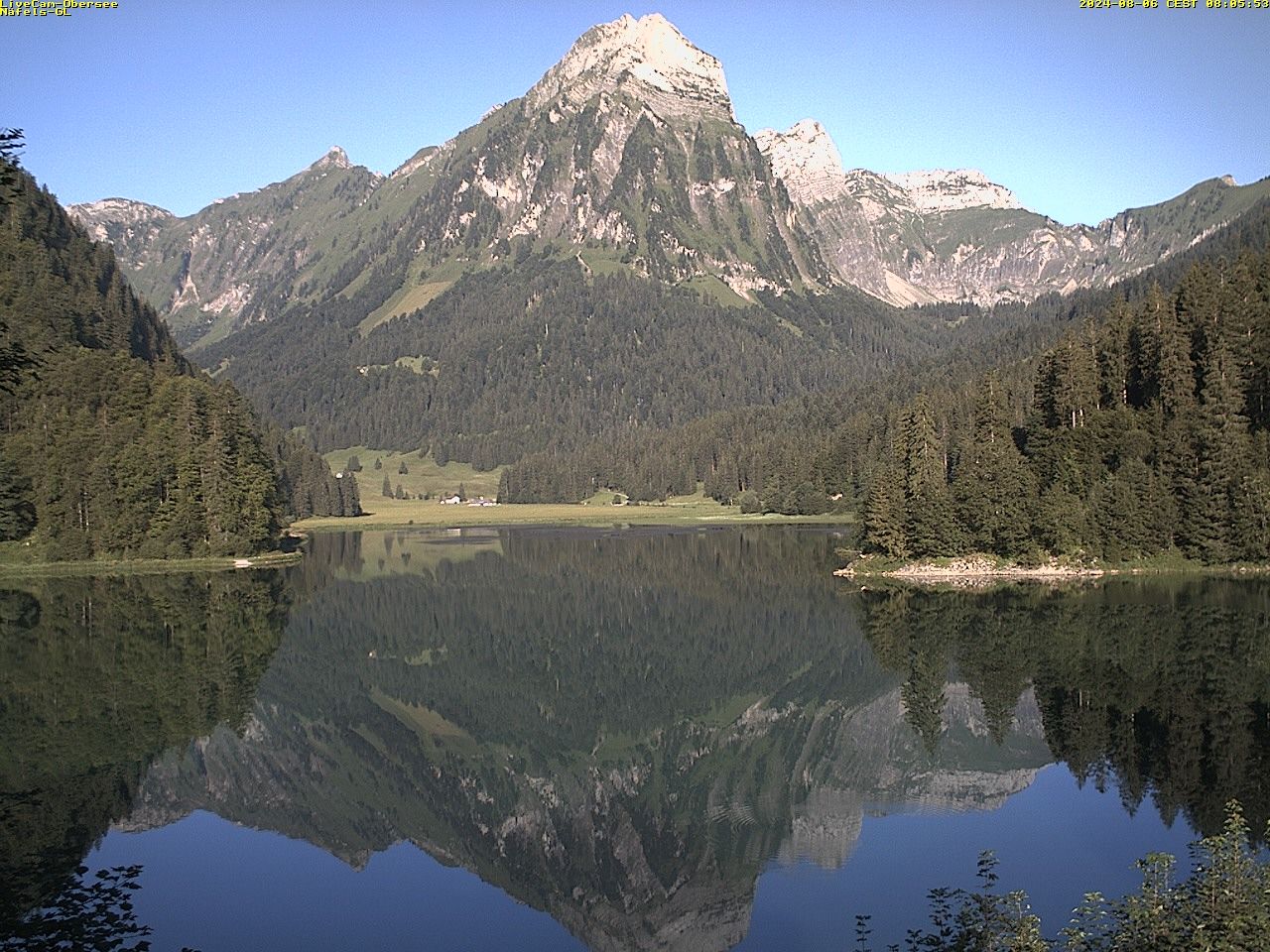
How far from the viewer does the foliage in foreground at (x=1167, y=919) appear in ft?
64.1

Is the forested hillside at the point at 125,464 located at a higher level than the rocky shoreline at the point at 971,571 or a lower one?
higher

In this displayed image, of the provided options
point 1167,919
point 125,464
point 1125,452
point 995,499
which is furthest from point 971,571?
point 125,464

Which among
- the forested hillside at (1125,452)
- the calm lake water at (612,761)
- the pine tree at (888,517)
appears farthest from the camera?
the pine tree at (888,517)

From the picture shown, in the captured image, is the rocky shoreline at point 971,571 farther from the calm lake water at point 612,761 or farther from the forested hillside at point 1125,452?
the calm lake water at point 612,761

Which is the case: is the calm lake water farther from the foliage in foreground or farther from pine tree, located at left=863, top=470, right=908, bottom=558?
pine tree, located at left=863, top=470, right=908, bottom=558

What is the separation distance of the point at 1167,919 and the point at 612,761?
2746cm

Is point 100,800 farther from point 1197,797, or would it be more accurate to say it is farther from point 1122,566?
point 1122,566

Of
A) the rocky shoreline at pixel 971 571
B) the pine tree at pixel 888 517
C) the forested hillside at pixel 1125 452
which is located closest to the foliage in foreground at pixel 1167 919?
the rocky shoreline at pixel 971 571

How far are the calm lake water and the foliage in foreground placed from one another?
12.1ft

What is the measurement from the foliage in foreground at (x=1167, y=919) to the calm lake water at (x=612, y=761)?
3.70 metres

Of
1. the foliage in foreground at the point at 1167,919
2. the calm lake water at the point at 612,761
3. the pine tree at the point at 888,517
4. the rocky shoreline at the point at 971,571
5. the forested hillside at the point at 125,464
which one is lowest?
the calm lake water at the point at 612,761

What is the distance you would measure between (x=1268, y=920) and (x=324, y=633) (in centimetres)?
6356

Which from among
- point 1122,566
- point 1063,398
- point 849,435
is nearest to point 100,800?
point 1122,566

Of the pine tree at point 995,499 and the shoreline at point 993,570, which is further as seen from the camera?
the pine tree at point 995,499
